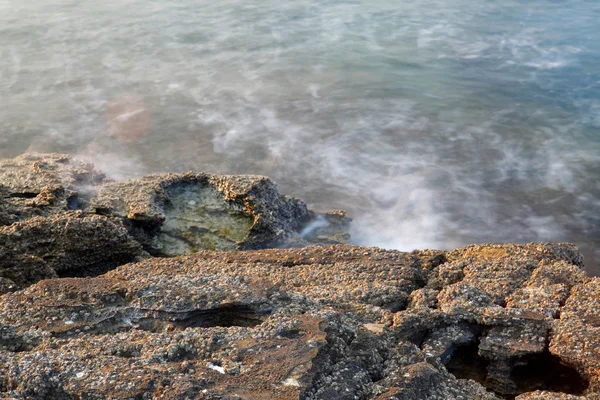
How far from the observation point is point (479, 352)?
445cm

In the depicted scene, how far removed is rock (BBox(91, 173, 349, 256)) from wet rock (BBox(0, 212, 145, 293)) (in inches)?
20.8

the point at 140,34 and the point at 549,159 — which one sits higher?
the point at 140,34

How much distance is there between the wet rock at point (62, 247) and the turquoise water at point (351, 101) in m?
3.63

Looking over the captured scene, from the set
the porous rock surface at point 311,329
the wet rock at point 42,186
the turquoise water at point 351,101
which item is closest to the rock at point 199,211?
the wet rock at point 42,186

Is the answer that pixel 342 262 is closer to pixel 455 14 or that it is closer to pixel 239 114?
pixel 239 114

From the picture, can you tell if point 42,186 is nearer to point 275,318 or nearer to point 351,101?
point 275,318

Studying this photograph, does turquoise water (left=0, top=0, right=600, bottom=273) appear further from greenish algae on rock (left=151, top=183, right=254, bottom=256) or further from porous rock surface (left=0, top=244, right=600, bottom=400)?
porous rock surface (left=0, top=244, right=600, bottom=400)

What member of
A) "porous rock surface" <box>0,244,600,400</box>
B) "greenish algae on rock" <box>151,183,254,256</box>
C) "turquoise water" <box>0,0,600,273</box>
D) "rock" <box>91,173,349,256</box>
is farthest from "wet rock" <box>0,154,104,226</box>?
"turquoise water" <box>0,0,600,273</box>

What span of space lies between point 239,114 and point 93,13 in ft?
26.2

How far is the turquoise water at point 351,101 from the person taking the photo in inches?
397

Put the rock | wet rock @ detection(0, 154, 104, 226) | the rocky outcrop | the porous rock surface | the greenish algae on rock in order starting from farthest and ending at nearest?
the greenish algae on rock < the rock < wet rock @ detection(0, 154, 104, 226) < the rocky outcrop < the porous rock surface

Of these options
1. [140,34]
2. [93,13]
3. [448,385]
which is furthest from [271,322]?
[93,13]

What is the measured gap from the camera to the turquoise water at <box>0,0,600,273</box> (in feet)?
33.1

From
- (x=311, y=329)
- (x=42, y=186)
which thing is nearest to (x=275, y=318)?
(x=311, y=329)
